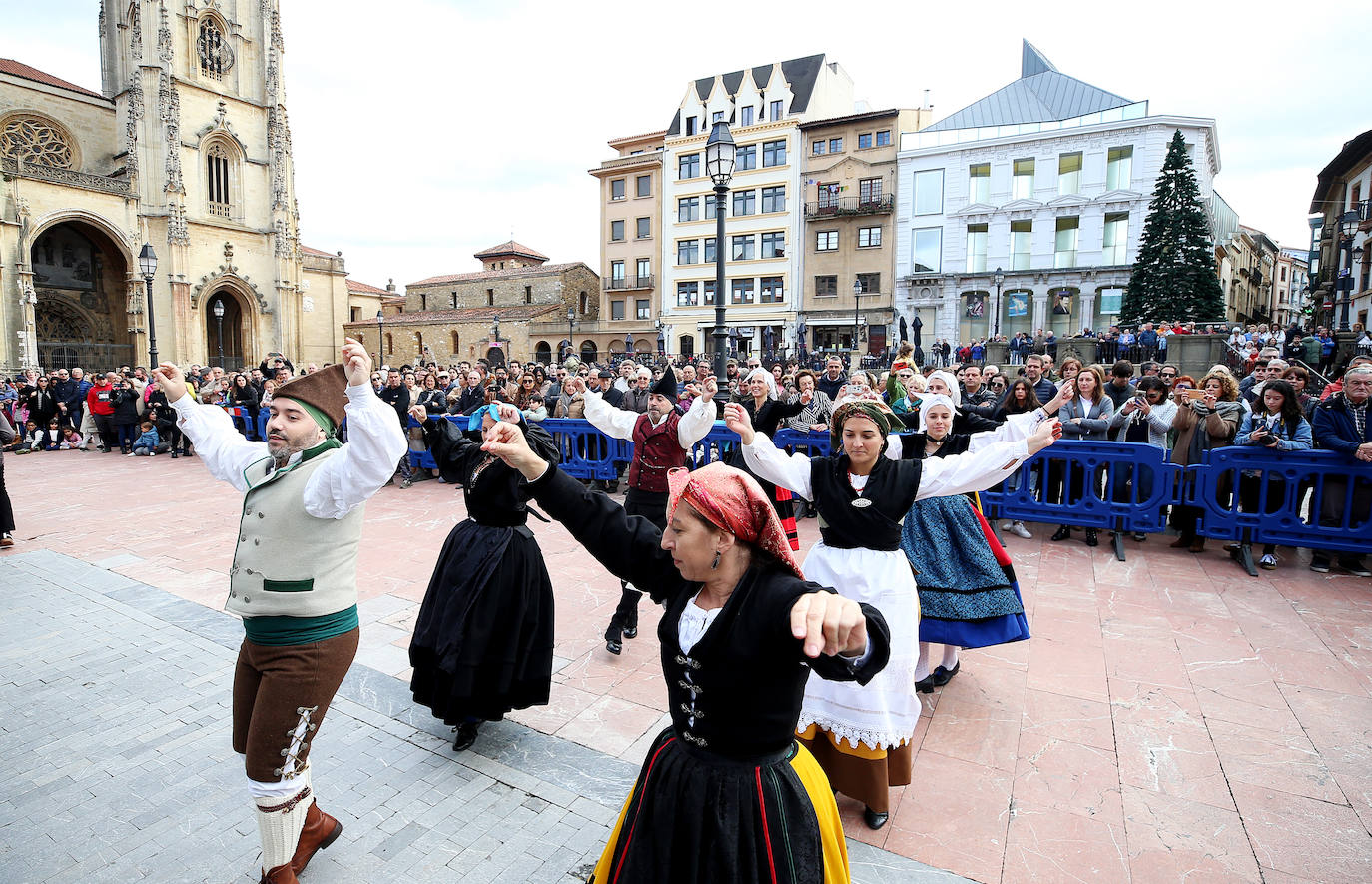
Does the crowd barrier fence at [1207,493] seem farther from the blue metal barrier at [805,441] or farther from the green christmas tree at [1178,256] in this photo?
the green christmas tree at [1178,256]

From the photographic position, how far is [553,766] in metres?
3.78

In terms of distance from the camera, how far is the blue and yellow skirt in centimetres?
188

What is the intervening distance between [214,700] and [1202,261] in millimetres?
36683

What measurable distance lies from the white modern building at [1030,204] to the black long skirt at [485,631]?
108 ft

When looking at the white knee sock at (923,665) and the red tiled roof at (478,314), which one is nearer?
the white knee sock at (923,665)

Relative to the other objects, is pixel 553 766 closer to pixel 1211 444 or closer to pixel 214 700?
pixel 214 700

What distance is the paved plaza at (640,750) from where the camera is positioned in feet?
10.2

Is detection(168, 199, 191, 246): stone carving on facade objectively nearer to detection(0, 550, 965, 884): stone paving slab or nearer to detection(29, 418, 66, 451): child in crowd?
detection(29, 418, 66, 451): child in crowd

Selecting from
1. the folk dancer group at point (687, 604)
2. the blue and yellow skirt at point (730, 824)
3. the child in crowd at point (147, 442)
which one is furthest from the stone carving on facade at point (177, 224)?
the blue and yellow skirt at point (730, 824)

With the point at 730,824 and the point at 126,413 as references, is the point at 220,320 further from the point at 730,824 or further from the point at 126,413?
the point at 730,824

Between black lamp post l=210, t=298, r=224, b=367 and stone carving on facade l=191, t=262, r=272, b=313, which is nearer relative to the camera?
stone carving on facade l=191, t=262, r=272, b=313

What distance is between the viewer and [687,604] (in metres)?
2.13

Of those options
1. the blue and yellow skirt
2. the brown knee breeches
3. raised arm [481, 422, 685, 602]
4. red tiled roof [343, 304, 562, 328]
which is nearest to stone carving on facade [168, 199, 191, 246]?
red tiled roof [343, 304, 562, 328]

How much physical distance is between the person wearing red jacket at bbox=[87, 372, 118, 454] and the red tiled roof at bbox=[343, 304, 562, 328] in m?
30.7
